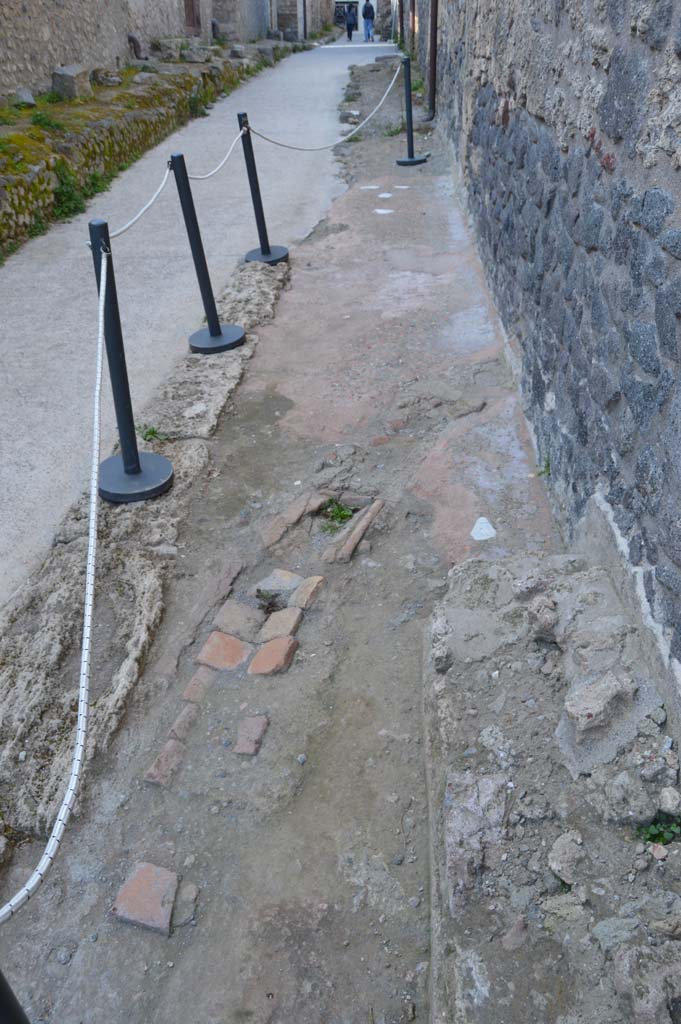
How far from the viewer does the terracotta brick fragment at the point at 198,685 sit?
2520 mm

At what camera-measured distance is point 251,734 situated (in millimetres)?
2367

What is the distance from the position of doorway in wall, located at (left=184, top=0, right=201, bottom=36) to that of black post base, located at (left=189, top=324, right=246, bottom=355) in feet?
53.6

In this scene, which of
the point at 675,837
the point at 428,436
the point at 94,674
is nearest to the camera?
the point at 675,837

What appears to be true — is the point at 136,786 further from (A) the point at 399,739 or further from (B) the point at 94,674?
(A) the point at 399,739

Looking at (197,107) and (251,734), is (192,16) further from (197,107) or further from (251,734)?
(251,734)

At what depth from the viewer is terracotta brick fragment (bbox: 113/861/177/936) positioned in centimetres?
192

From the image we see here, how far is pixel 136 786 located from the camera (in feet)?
7.45

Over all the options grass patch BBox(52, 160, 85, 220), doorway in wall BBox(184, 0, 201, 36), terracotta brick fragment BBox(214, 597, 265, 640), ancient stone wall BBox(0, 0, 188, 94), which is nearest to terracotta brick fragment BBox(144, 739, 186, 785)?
terracotta brick fragment BBox(214, 597, 265, 640)

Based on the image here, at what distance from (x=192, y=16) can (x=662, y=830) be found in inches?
828

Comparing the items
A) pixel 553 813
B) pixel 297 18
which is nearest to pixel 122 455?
pixel 553 813

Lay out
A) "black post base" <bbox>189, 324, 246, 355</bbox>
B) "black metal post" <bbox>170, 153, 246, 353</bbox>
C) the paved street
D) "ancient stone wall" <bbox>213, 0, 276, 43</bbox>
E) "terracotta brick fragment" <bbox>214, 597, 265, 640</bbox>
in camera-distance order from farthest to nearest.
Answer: "ancient stone wall" <bbox>213, 0, 276, 43</bbox>
"black post base" <bbox>189, 324, 246, 355</bbox>
"black metal post" <bbox>170, 153, 246, 353</bbox>
the paved street
"terracotta brick fragment" <bbox>214, 597, 265, 640</bbox>

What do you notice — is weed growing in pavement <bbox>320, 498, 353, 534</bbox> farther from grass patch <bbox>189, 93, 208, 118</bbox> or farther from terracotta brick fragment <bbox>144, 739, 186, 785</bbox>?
grass patch <bbox>189, 93, 208, 118</bbox>

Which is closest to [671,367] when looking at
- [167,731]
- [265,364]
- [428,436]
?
[167,731]

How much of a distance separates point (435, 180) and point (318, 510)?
6289 mm
